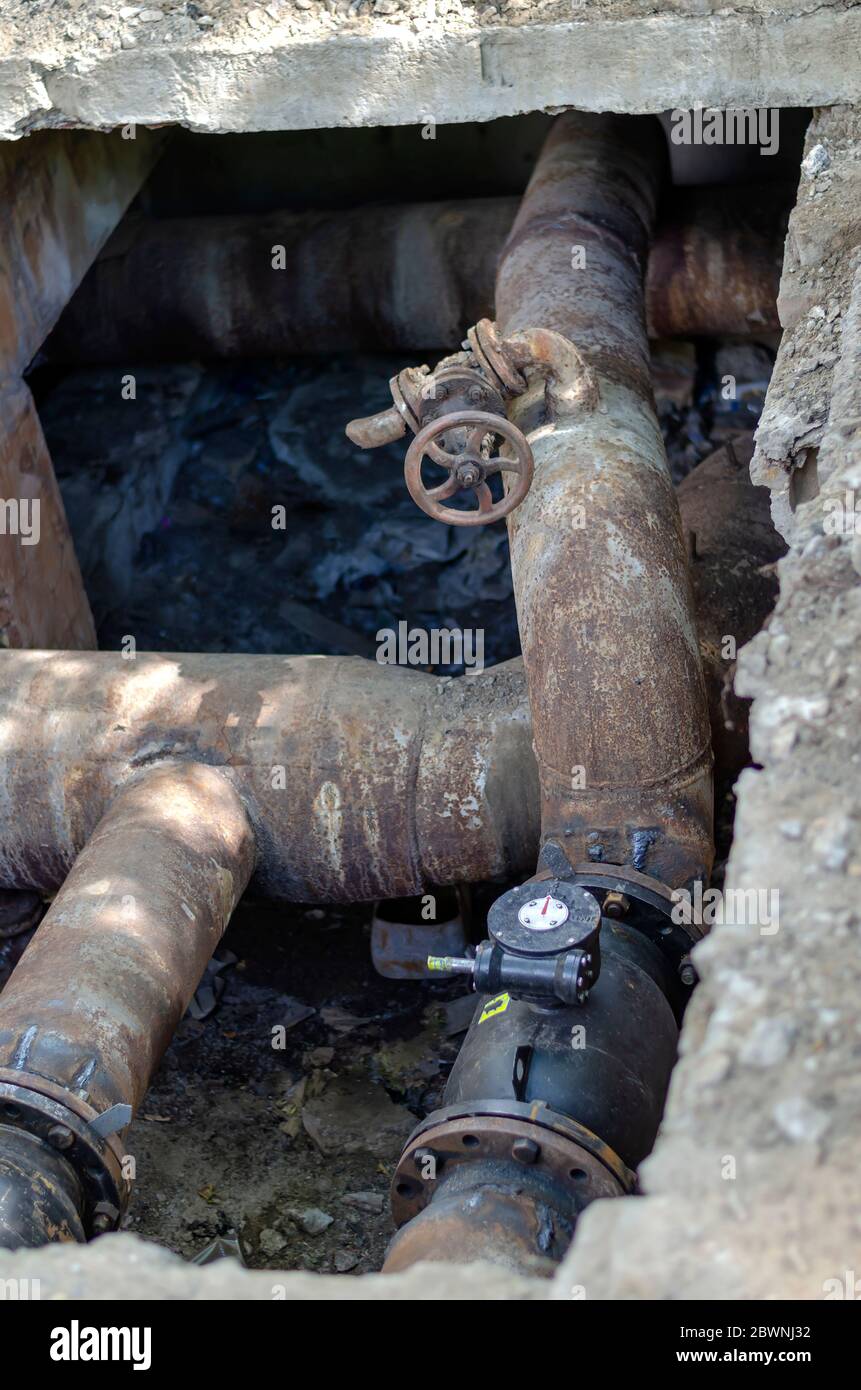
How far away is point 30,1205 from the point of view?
2.39m

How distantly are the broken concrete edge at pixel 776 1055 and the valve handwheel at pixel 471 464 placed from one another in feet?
3.06

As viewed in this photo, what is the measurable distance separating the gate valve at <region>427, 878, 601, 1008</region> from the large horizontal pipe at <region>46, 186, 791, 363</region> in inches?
134

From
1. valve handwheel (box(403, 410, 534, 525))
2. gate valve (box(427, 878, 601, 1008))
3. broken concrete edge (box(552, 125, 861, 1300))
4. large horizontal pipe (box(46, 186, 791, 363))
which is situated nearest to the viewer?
broken concrete edge (box(552, 125, 861, 1300))

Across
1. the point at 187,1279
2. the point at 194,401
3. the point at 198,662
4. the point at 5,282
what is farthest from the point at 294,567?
the point at 187,1279

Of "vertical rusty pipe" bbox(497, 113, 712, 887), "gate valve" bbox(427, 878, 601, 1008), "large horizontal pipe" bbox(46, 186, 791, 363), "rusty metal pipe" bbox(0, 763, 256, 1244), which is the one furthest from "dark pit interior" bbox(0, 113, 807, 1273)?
"gate valve" bbox(427, 878, 601, 1008)

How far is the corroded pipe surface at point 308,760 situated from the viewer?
11.2ft

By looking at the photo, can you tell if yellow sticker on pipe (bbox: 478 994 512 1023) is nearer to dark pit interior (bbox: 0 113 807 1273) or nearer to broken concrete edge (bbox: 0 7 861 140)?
dark pit interior (bbox: 0 113 807 1273)

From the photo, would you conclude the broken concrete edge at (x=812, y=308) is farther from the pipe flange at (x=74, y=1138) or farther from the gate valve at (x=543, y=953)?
the pipe flange at (x=74, y=1138)

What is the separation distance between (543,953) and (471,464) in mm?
999

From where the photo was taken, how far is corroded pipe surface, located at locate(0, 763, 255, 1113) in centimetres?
264

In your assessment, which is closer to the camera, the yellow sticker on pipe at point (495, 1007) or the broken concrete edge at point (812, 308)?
the yellow sticker on pipe at point (495, 1007)

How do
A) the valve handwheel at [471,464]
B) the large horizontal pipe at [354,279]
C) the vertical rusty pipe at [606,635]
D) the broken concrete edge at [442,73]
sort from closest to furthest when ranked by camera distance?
1. the valve handwheel at [471,464]
2. the vertical rusty pipe at [606,635]
3. the broken concrete edge at [442,73]
4. the large horizontal pipe at [354,279]

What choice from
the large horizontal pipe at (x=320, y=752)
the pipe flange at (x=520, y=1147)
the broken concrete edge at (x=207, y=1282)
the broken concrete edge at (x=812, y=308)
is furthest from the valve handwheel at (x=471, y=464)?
the broken concrete edge at (x=207, y=1282)

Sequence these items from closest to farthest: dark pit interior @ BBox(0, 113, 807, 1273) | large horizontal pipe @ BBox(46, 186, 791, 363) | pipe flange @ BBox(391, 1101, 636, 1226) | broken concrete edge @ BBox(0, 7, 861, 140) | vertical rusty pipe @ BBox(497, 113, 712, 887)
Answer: pipe flange @ BBox(391, 1101, 636, 1226), vertical rusty pipe @ BBox(497, 113, 712, 887), broken concrete edge @ BBox(0, 7, 861, 140), dark pit interior @ BBox(0, 113, 807, 1273), large horizontal pipe @ BBox(46, 186, 791, 363)
